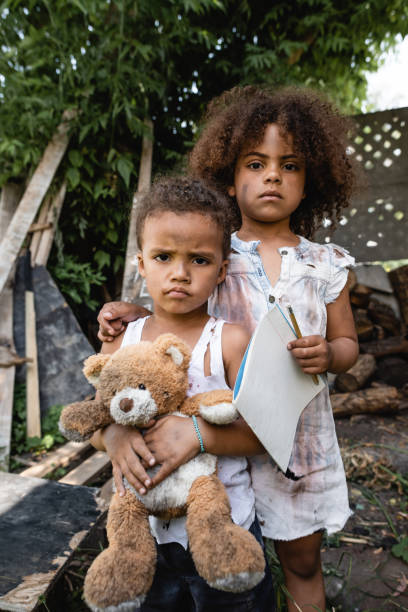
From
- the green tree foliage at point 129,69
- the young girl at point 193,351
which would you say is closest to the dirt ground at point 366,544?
the young girl at point 193,351

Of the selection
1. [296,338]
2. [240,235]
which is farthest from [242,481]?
[240,235]

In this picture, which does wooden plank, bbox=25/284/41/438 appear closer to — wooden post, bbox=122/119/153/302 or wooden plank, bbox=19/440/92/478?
wooden plank, bbox=19/440/92/478

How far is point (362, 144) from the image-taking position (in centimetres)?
399

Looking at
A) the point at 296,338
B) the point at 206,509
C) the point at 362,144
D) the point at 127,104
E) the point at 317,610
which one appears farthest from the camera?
the point at 362,144

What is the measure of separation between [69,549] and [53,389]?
210cm

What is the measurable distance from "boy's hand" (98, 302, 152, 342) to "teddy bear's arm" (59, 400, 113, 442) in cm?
31

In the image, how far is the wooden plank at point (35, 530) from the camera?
55.6 inches

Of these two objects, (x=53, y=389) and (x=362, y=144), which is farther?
(x=362, y=144)

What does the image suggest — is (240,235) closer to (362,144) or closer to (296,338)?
(296,338)

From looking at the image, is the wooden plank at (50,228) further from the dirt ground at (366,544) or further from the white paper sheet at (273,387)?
the white paper sheet at (273,387)

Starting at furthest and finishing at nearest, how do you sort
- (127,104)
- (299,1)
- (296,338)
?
(299,1)
(127,104)
(296,338)

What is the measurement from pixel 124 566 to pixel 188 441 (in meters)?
0.30

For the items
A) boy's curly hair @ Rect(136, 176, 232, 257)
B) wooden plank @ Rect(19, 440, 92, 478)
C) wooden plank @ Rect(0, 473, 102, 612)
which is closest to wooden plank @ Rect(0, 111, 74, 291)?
wooden plank @ Rect(19, 440, 92, 478)

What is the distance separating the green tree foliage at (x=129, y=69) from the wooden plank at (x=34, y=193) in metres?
A: 0.10
